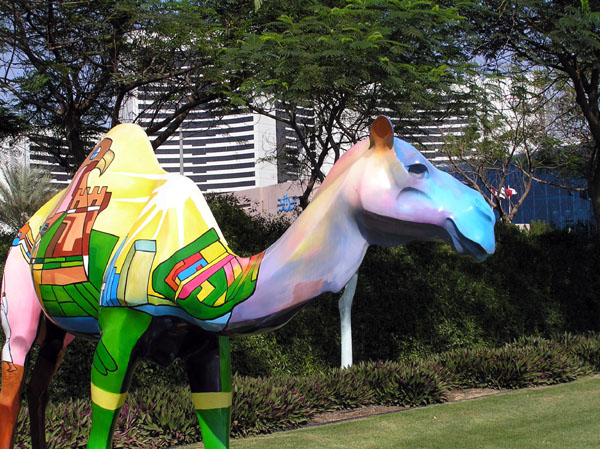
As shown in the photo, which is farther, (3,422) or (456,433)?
(456,433)

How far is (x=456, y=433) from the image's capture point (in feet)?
25.7

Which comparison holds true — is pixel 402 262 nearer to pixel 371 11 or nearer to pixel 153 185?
pixel 371 11

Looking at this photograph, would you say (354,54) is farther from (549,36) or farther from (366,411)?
(366,411)

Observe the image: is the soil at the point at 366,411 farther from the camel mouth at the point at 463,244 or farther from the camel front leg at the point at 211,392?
the camel mouth at the point at 463,244

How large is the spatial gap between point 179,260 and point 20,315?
1.48 m

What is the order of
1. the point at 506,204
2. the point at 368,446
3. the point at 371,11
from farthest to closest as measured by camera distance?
the point at 506,204, the point at 371,11, the point at 368,446

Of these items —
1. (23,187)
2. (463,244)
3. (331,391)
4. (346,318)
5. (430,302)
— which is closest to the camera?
(463,244)

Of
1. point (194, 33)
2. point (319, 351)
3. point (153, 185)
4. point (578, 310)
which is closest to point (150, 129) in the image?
point (194, 33)

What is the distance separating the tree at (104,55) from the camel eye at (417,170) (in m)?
7.17

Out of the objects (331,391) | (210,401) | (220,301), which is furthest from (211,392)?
(331,391)

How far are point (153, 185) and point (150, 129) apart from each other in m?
7.59

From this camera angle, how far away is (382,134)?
3.21 meters

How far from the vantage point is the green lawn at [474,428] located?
727 cm

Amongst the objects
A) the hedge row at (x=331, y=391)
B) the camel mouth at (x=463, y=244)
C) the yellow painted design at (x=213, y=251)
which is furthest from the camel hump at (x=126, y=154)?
the hedge row at (x=331, y=391)
